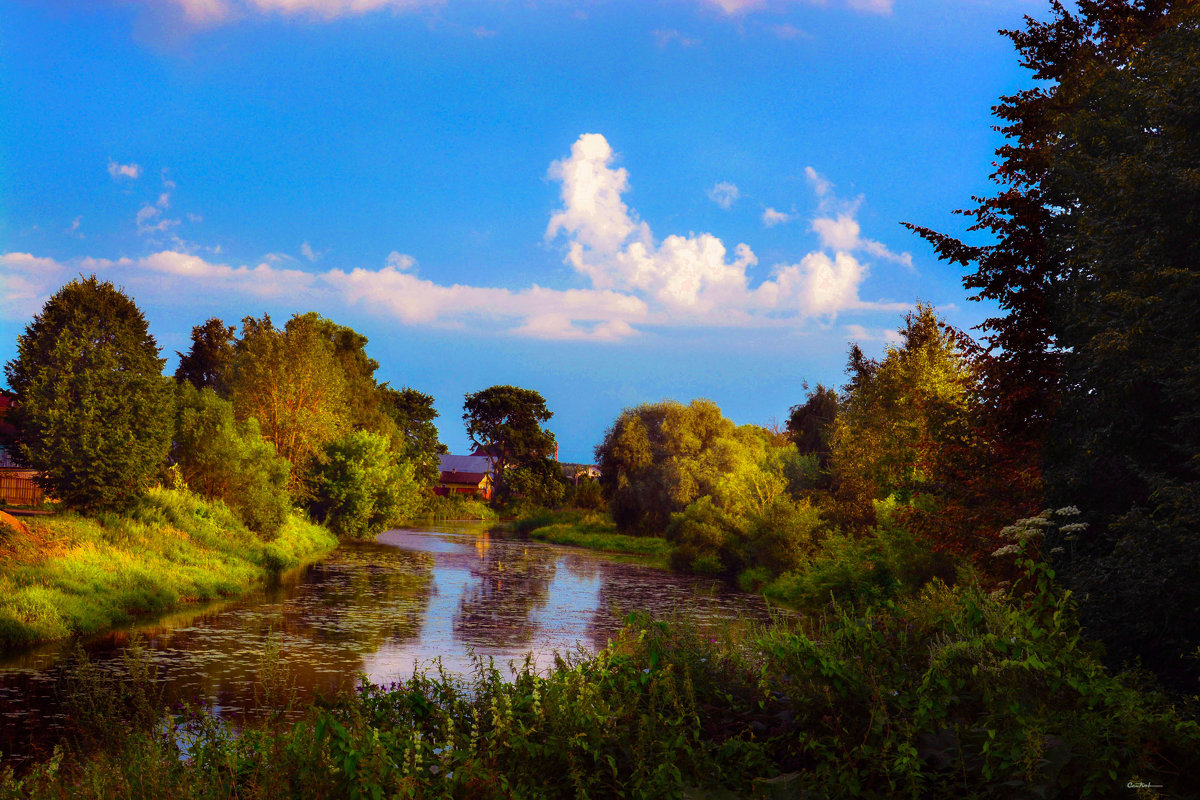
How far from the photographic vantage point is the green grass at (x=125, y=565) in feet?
59.3

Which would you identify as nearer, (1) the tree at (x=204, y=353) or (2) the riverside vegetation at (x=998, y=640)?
(2) the riverside vegetation at (x=998, y=640)

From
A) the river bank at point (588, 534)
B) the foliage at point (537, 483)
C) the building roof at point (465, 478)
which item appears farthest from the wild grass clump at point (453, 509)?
the building roof at point (465, 478)

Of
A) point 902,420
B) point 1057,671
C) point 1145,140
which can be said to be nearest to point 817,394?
point 902,420

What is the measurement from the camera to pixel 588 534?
58.4 metres

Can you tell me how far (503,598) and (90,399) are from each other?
14.2 meters

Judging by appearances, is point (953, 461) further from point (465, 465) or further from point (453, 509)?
point (465, 465)

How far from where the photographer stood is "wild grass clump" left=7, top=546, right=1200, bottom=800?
5332 millimetres

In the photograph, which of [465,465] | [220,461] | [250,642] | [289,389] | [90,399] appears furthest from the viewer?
[465,465]

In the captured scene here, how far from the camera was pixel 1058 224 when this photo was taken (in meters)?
12.9

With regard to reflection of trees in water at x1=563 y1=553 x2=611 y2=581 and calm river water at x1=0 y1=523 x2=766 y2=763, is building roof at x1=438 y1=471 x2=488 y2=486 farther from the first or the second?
calm river water at x1=0 y1=523 x2=766 y2=763

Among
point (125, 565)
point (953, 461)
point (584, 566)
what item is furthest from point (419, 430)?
point (953, 461)

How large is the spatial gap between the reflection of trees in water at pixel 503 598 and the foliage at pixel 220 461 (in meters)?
9.22

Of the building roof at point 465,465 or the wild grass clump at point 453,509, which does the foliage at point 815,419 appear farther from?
the building roof at point 465,465

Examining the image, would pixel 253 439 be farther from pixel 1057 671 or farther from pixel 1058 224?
pixel 1057 671
